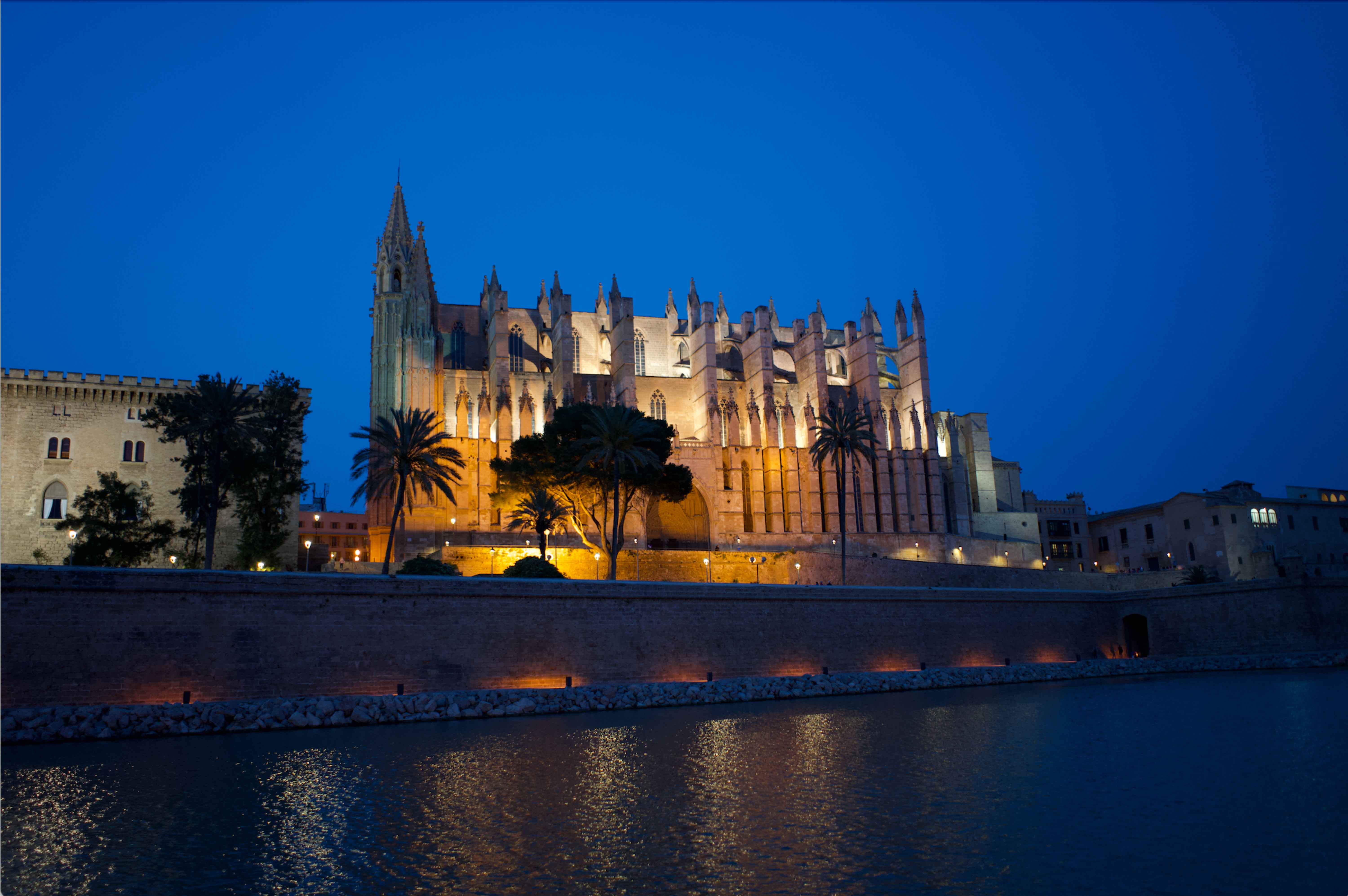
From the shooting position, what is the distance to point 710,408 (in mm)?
59438

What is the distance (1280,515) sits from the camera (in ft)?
177

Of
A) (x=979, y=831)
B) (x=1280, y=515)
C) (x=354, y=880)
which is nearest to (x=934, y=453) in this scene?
(x=1280, y=515)

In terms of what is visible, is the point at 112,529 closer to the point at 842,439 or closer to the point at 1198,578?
the point at 842,439

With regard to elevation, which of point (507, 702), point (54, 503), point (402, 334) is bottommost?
point (507, 702)

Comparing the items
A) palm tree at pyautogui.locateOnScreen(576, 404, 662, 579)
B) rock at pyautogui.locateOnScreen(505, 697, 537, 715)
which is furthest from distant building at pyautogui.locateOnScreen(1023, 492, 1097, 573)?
rock at pyautogui.locateOnScreen(505, 697, 537, 715)

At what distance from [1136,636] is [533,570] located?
28.0m

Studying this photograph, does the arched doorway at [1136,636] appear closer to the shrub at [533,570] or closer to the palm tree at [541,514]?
the shrub at [533,570]

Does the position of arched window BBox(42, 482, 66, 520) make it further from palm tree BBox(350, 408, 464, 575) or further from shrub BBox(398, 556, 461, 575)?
shrub BBox(398, 556, 461, 575)

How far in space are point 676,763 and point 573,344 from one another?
153ft

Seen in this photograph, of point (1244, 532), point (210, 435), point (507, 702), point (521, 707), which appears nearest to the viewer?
point (521, 707)

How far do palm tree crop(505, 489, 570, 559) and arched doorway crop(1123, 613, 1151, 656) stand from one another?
26.4 meters

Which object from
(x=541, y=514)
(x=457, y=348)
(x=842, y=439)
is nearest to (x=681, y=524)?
(x=842, y=439)

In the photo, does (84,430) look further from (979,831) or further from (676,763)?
(979,831)

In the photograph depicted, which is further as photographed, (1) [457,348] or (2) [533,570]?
(1) [457,348]
